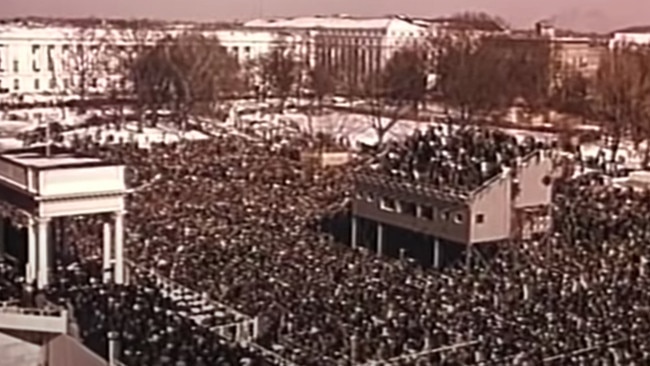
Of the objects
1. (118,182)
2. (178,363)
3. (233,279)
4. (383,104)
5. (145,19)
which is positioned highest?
(145,19)

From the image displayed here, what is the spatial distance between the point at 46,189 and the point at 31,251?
0.17 metres

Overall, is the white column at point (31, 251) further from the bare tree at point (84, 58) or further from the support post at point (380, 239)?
the support post at point (380, 239)

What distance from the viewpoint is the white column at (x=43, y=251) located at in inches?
112

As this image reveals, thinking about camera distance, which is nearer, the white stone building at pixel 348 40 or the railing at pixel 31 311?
the railing at pixel 31 311

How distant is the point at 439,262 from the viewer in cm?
321

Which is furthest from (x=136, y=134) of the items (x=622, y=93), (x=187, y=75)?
(x=622, y=93)

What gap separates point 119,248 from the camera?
2.96m

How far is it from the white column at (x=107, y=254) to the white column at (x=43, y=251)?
143 millimetres

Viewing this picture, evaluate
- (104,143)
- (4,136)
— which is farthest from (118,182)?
(4,136)

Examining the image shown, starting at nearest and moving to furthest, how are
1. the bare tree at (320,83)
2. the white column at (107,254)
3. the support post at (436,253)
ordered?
Answer: the white column at (107,254)
the bare tree at (320,83)
the support post at (436,253)

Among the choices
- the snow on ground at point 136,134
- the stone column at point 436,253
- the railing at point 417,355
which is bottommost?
the railing at point 417,355

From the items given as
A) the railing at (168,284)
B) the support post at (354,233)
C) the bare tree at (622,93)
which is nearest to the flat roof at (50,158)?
the railing at (168,284)

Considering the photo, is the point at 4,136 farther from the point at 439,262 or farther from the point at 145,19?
the point at 439,262

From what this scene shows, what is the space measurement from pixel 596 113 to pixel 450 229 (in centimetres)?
62
